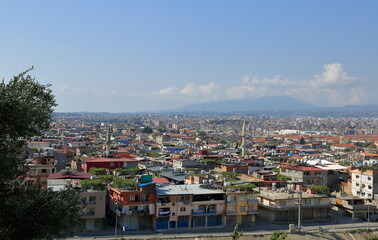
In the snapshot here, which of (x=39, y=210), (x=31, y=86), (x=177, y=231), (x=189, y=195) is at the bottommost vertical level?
(x=177, y=231)

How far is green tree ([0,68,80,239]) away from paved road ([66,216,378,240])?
13.1 metres

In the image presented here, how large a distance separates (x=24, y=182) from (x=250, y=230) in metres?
17.9

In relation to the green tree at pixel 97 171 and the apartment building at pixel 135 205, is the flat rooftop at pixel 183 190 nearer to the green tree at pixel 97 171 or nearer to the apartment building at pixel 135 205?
the apartment building at pixel 135 205

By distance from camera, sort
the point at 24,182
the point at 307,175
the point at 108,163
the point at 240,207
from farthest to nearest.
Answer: the point at 108,163
the point at 307,175
the point at 240,207
the point at 24,182

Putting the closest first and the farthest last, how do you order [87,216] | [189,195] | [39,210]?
1. [39,210]
2. [87,216]
3. [189,195]

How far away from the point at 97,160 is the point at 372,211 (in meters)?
22.8

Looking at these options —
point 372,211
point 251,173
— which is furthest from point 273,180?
point 372,211

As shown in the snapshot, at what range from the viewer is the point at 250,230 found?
27141mm

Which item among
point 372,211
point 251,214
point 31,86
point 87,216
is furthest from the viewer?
Result: point 372,211

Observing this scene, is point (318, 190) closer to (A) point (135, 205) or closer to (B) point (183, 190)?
(B) point (183, 190)

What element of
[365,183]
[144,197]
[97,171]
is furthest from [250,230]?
[365,183]

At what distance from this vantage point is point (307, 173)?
38.5m

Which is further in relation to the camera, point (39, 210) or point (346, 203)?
point (346, 203)

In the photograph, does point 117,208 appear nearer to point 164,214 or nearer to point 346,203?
point 164,214
